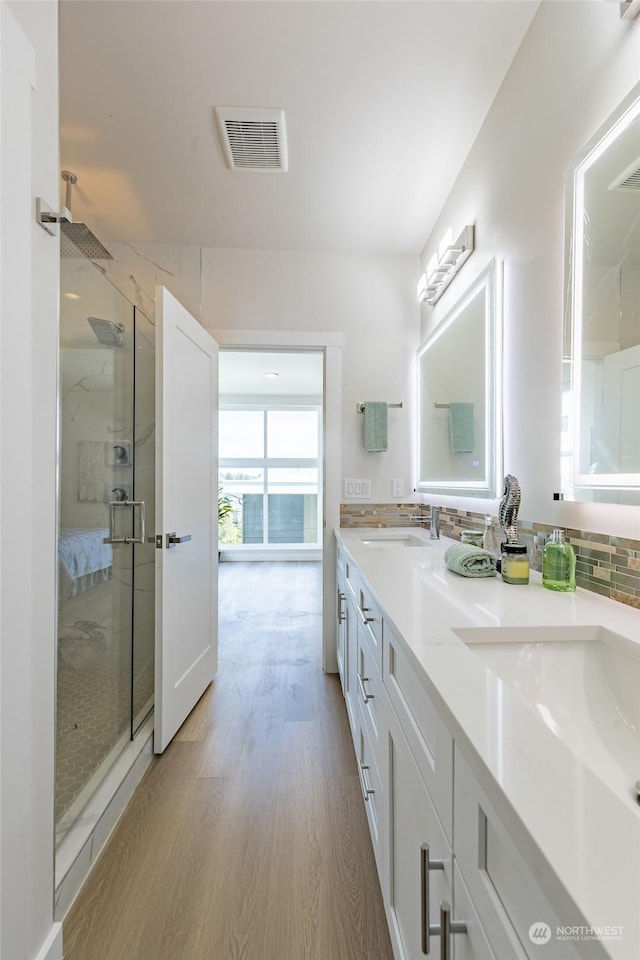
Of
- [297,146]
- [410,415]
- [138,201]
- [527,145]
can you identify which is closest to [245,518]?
[410,415]

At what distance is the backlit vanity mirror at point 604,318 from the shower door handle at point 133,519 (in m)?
1.74

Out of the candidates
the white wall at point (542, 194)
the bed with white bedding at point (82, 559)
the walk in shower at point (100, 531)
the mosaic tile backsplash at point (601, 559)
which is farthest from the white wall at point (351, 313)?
the bed with white bedding at point (82, 559)

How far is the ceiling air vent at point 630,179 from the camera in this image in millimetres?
934

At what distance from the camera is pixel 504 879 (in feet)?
1.45

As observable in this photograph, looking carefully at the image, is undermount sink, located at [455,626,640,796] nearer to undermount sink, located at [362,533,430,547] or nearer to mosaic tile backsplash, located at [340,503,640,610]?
mosaic tile backsplash, located at [340,503,640,610]

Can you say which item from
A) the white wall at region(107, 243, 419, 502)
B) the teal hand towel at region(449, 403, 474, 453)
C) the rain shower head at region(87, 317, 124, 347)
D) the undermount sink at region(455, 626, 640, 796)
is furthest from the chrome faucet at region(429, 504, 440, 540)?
the rain shower head at region(87, 317, 124, 347)

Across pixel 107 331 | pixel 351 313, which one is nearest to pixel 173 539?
pixel 107 331

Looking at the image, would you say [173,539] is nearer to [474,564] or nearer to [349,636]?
[349,636]

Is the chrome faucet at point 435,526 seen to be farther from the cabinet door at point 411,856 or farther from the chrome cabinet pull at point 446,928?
the chrome cabinet pull at point 446,928

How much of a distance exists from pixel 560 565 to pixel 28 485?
4.36ft

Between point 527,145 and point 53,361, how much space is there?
162cm

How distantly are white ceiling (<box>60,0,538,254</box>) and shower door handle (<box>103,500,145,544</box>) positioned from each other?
156cm

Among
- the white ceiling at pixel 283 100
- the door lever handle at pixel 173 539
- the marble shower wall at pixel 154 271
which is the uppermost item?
the white ceiling at pixel 283 100

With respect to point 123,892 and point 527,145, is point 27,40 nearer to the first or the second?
point 527,145
